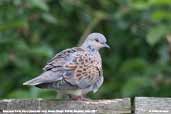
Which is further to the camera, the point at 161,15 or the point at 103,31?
the point at 103,31

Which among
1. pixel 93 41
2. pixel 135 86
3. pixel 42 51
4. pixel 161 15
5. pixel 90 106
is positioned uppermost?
pixel 161 15

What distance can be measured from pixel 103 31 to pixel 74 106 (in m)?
4.85

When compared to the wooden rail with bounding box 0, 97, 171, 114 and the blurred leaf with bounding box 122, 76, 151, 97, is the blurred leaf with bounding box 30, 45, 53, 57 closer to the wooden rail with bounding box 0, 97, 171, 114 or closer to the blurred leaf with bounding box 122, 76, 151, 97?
the blurred leaf with bounding box 122, 76, 151, 97

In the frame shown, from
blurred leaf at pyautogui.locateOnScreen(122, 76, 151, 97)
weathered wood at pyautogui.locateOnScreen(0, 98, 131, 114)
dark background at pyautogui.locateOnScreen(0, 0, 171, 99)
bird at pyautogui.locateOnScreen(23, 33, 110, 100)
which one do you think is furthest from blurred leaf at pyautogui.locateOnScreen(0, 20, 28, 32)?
weathered wood at pyautogui.locateOnScreen(0, 98, 131, 114)

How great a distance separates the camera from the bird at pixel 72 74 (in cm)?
428

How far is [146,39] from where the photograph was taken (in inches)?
313

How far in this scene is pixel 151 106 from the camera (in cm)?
371

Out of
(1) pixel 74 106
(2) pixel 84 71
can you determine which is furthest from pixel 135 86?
(1) pixel 74 106

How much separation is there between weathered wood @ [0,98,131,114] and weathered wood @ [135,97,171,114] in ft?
0.21

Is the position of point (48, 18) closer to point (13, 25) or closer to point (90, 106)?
point (13, 25)

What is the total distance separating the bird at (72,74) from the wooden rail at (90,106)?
0.32 metres

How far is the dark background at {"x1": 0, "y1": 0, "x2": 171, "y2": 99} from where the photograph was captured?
7.46 metres

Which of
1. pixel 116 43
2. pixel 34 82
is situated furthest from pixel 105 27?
pixel 34 82

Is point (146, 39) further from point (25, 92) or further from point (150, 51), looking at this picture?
point (25, 92)
